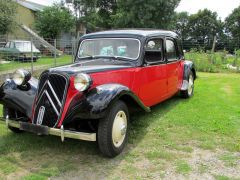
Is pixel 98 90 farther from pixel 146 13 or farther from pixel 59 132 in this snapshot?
pixel 146 13

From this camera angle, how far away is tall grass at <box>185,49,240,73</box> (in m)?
15.1

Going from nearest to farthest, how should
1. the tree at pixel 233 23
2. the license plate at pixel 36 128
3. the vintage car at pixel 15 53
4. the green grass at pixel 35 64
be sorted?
the license plate at pixel 36 128
the green grass at pixel 35 64
the vintage car at pixel 15 53
the tree at pixel 233 23

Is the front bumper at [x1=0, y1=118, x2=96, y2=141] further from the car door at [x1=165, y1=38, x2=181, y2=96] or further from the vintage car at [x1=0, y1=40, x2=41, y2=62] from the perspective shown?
the vintage car at [x1=0, y1=40, x2=41, y2=62]

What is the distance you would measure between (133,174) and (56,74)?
5.29 ft

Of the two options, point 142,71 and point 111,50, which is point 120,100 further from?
point 111,50

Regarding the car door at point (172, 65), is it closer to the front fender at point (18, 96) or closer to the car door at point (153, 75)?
the car door at point (153, 75)

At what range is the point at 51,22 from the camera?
1105 inches

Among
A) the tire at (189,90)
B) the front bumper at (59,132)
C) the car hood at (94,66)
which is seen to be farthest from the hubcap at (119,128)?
the tire at (189,90)

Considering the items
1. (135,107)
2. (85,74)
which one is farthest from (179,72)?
(85,74)

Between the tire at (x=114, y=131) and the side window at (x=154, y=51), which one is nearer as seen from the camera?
the tire at (x=114, y=131)

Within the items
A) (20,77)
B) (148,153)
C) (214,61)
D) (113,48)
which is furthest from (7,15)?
(148,153)

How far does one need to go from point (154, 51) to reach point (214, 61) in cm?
1090

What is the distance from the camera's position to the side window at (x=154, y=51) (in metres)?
5.48

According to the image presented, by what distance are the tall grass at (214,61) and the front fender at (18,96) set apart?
38.4 ft
